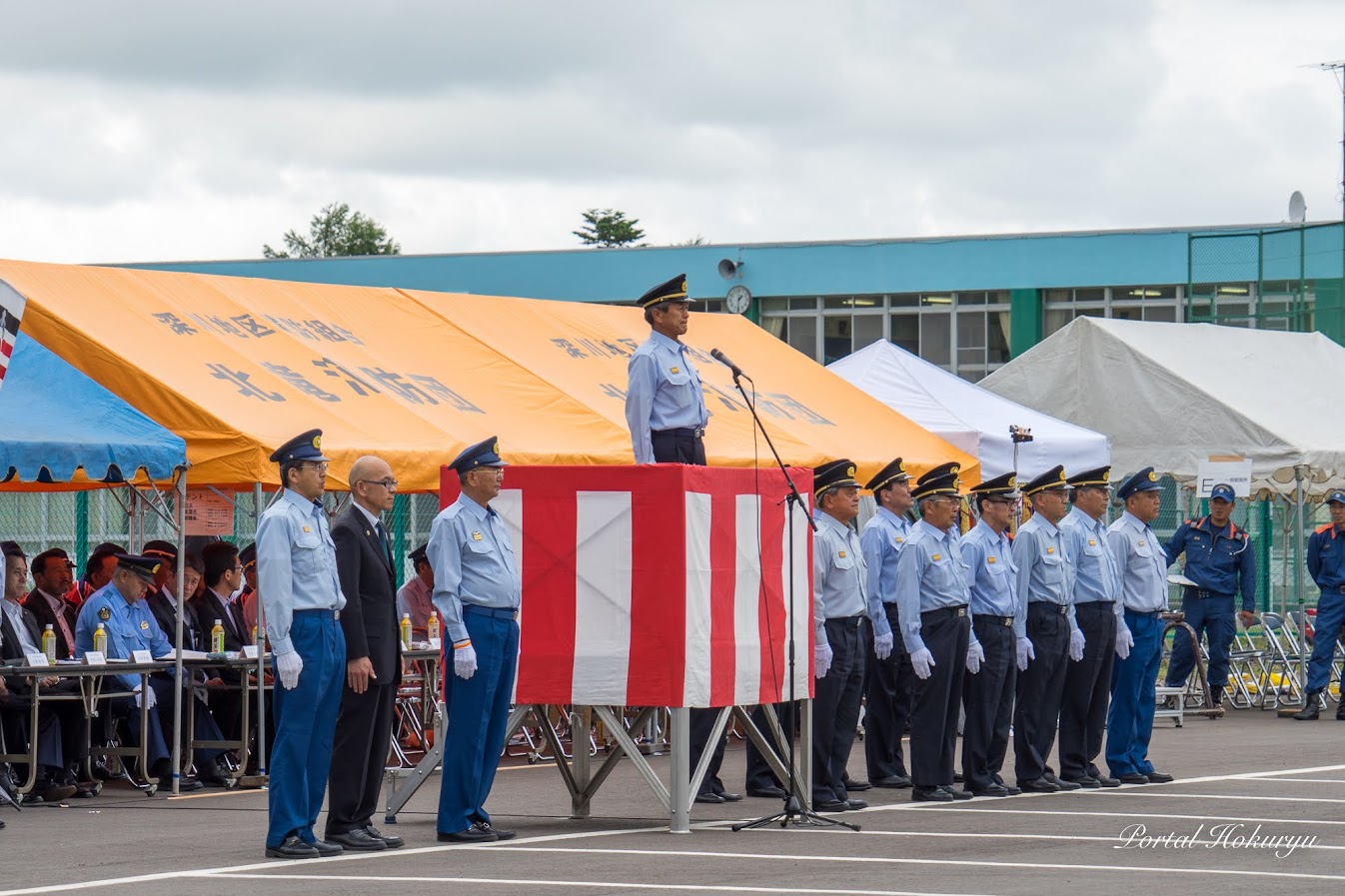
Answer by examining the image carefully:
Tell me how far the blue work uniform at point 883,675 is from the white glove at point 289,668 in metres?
5.11

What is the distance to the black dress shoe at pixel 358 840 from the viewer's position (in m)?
11.0

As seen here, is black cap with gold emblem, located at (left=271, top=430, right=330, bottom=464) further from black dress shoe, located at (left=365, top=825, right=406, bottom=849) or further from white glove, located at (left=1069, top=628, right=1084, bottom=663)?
white glove, located at (left=1069, top=628, right=1084, bottom=663)

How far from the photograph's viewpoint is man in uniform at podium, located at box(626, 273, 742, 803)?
513 inches

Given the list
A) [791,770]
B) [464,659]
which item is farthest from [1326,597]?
[464,659]

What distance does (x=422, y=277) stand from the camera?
1863 inches

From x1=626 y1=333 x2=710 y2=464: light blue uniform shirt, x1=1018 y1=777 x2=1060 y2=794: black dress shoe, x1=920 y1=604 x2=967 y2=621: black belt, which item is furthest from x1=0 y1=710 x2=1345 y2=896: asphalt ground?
x1=626 y1=333 x2=710 y2=464: light blue uniform shirt

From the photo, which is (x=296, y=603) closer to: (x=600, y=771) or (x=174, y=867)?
(x=174, y=867)

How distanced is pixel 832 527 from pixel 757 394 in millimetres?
7573

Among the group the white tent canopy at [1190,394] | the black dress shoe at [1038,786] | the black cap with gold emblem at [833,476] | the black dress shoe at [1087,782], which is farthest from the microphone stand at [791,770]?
the white tent canopy at [1190,394]

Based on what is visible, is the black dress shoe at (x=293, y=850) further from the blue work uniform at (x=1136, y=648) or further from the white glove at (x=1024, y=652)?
the blue work uniform at (x=1136, y=648)

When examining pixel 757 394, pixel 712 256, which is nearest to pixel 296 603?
pixel 757 394

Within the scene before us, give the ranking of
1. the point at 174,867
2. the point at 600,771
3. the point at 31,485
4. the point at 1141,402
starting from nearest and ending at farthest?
the point at 174,867 → the point at 600,771 → the point at 31,485 → the point at 1141,402

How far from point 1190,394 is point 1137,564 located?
7815 millimetres

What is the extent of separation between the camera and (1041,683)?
1427cm
